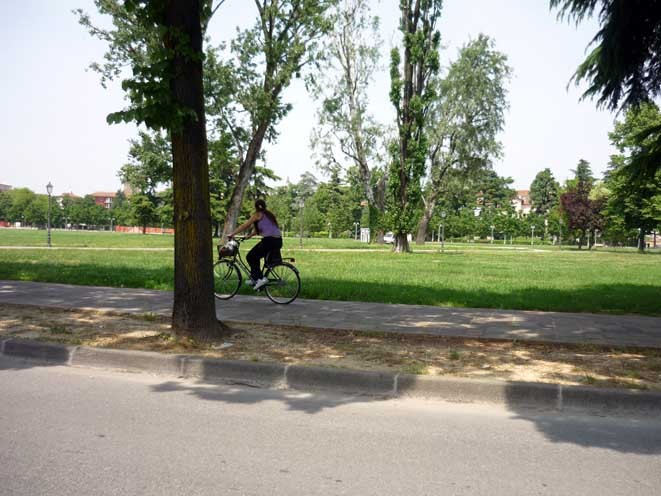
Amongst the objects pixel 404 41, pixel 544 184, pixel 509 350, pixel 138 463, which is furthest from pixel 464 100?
pixel 544 184

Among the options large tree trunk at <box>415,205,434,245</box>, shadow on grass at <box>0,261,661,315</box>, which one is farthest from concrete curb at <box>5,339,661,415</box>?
large tree trunk at <box>415,205,434,245</box>

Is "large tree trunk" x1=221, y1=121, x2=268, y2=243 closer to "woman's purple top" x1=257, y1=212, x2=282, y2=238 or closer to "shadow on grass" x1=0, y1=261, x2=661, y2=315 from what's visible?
"shadow on grass" x1=0, y1=261, x2=661, y2=315

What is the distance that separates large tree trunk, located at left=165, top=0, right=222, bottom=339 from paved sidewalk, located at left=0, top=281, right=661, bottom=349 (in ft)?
4.92

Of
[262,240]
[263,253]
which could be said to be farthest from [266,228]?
[263,253]

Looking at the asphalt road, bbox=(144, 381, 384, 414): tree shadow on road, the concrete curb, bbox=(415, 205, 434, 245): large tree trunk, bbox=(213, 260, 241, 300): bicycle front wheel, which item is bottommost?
bbox=(144, 381, 384, 414): tree shadow on road

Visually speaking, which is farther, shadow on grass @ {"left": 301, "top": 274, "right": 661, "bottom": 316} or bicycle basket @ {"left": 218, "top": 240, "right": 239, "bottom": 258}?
bicycle basket @ {"left": 218, "top": 240, "right": 239, "bottom": 258}

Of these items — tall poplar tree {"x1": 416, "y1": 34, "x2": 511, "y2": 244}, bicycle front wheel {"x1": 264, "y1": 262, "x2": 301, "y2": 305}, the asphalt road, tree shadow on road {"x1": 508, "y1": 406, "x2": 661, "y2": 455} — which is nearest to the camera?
the asphalt road

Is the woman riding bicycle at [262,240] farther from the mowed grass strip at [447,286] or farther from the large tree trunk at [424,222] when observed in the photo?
the large tree trunk at [424,222]

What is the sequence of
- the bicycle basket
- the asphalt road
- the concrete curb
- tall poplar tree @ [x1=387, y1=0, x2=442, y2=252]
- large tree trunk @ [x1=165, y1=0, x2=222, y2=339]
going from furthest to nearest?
tall poplar tree @ [x1=387, y1=0, x2=442, y2=252]
the bicycle basket
large tree trunk @ [x1=165, y1=0, x2=222, y2=339]
the concrete curb
the asphalt road

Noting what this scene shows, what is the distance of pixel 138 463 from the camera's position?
3484 millimetres

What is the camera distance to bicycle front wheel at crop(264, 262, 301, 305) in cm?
1019

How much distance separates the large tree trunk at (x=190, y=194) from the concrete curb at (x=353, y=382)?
0.91 metres

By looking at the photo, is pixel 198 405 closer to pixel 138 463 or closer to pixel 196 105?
pixel 138 463

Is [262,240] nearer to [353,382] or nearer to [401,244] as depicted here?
[353,382]
